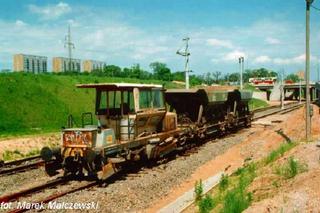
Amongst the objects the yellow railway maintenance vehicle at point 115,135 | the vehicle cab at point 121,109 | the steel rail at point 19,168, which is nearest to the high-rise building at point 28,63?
the steel rail at point 19,168

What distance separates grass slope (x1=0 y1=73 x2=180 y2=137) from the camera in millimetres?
30203

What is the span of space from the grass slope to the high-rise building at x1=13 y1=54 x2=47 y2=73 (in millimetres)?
49885

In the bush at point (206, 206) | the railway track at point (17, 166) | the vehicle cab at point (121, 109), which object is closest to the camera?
the bush at point (206, 206)

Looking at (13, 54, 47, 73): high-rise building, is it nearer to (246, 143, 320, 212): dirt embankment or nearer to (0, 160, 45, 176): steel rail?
(0, 160, 45, 176): steel rail

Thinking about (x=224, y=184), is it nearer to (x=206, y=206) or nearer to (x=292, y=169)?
(x=292, y=169)

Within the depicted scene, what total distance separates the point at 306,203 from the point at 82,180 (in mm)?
8163

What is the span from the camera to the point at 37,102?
35125mm

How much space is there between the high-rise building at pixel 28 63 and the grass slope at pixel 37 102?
49885 mm

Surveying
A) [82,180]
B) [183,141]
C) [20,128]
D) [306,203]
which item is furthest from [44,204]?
[20,128]

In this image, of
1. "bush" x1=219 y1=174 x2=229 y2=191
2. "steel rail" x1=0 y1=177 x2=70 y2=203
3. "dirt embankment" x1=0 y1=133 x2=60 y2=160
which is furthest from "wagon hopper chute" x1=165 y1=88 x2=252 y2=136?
"bush" x1=219 y1=174 x2=229 y2=191

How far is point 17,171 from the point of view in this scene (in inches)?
597

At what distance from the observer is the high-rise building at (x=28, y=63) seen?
3541 inches

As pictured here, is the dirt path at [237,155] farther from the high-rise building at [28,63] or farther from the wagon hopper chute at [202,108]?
the high-rise building at [28,63]

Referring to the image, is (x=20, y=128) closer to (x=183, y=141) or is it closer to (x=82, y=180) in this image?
(x=183, y=141)
